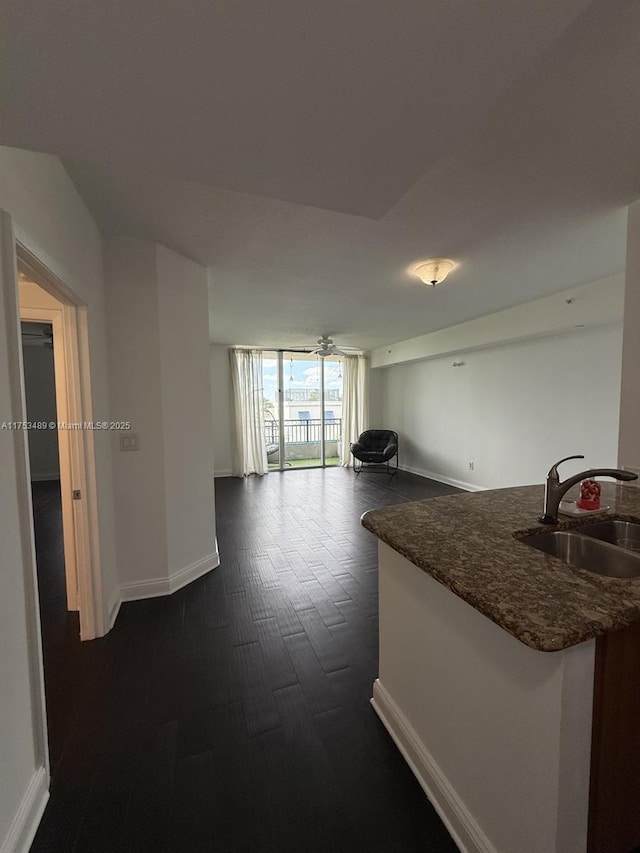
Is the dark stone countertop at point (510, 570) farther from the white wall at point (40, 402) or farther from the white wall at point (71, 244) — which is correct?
the white wall at point (40, 402)

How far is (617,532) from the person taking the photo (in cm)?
157

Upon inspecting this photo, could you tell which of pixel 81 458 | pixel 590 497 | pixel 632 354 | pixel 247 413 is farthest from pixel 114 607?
pixel 247 413

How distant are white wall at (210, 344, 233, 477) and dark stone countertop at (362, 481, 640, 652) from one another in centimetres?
571

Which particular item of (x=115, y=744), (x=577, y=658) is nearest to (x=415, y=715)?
(x=577, y=658)

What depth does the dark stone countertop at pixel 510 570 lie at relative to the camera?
794 millimetres

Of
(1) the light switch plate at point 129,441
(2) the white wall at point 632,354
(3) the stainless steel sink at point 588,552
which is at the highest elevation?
(2) the white wall at point 632,354

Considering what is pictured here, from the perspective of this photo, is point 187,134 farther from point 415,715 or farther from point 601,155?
point 415,715

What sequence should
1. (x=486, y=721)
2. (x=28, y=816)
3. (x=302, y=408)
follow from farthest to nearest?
1. (x=302, y=408)
2. (x=28, y=816)
3. (x=486, y=721)

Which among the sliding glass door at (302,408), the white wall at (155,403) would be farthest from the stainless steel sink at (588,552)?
the sliding glass door at (302,408)

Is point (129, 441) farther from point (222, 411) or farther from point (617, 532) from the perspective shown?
point (222, 411)

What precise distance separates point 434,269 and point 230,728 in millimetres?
3163

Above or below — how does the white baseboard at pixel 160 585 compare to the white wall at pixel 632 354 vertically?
below

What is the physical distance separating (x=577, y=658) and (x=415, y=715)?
831 mm

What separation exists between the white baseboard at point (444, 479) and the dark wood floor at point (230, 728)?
3358mm
